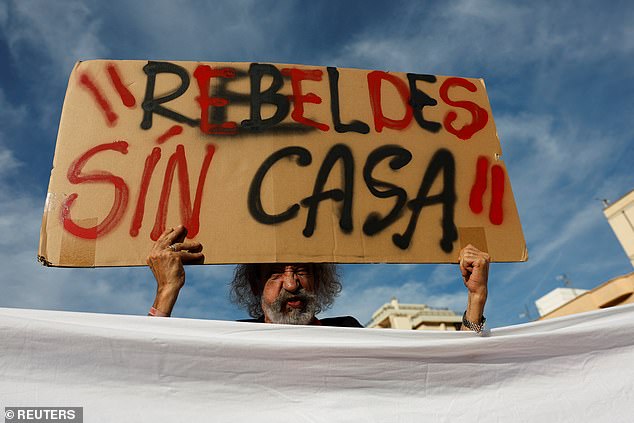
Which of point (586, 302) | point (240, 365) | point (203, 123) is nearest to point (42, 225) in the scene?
point (203, 123)

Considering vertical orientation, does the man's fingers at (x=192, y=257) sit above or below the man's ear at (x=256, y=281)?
below

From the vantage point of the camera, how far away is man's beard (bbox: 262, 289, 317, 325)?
7.64 ft

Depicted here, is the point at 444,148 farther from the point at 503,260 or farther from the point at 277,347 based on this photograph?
the point at 277,347

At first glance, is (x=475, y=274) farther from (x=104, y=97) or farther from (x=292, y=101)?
(x=104, y=97)

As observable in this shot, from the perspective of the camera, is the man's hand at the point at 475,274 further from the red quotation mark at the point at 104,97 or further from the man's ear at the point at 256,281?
the red quotation mark at the point at 104,97

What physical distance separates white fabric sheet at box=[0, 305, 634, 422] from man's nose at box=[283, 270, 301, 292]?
0.72 metres

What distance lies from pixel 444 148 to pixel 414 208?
38 centimetres

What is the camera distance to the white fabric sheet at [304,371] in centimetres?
136

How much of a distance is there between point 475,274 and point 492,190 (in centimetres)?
43

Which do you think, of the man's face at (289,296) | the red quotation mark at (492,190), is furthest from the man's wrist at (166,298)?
the red quotation mark at (492,190)

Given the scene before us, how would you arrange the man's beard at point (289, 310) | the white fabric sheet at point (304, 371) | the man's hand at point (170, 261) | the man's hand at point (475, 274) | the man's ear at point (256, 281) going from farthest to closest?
the man's ear at point (256, 281), the man's beard at point (289, 310), the man's hand at point (475, 274), the man's hand at point (170, 261), the white fabric sheet at point (304, 371)

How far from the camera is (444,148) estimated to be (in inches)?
87.0

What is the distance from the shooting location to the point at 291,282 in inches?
92.2

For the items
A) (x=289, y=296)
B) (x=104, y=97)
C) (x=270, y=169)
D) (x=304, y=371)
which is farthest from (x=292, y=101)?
(x=304, y=371)
